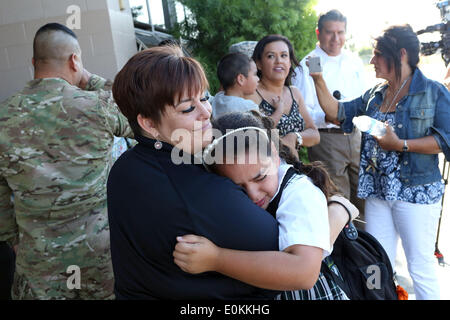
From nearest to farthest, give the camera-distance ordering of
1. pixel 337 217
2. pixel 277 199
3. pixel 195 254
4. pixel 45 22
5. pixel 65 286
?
pixel 195 254 → pixel 277 199 → pixel 337 217 → pixel 65 286 → pixel 45 22

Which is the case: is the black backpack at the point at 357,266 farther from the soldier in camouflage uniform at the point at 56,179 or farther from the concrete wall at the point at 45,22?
the concrete wall at the point at 45,22

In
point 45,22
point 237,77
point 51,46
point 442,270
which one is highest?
point 45,22

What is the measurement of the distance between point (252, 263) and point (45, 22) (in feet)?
13.7

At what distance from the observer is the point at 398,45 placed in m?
2.65

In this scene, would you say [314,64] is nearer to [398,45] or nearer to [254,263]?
[398,45]

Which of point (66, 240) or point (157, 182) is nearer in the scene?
point (157, 182)

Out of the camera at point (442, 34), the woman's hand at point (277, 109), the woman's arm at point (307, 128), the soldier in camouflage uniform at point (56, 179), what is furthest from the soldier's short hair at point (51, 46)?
the camera at point (442, 34)

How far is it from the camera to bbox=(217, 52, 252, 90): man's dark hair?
156cm

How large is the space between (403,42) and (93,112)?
1943mm

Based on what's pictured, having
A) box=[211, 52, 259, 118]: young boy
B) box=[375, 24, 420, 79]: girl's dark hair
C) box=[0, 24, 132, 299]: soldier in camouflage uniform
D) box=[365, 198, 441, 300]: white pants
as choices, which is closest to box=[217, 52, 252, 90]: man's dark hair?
box=[211, 52, 259, 118]: young boy

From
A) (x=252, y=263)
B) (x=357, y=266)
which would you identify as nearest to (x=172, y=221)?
(x=252, y=263)
